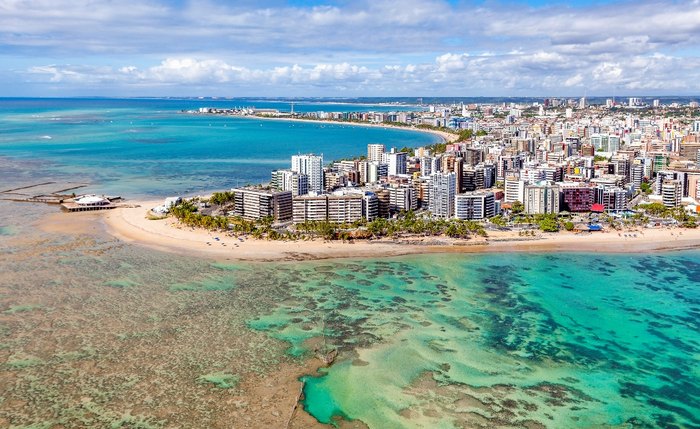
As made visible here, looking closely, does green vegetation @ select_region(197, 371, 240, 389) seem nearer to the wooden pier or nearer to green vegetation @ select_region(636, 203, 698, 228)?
the wooden pier

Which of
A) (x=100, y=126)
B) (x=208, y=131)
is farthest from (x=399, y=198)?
(x=100, y=126)

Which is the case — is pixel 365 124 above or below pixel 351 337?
above

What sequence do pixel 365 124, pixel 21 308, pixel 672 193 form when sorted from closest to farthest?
1. pixel 21 308
2. pixel 672 193
3. pixel 365 124

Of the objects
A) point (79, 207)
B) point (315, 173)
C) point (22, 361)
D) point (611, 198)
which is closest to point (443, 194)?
point (315, 173)

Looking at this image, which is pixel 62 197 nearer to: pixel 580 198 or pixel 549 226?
pixel 549 226

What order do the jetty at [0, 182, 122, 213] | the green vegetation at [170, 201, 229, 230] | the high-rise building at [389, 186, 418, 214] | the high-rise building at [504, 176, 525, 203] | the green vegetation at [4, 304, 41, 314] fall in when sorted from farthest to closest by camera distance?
the high-rise building at [504, 176, 525, 203]
the jetty at [0, 182, 122, 213]
the high-rise building at [389, 186, 418, 214]
the green vegetation at [170, 201, 229, 230]
the green vegetation at [4, 304, 41, 314]

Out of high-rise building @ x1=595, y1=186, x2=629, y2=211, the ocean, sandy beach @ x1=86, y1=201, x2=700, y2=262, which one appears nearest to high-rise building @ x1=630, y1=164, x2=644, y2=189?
high-rise building @ x1=595, y1=186, x2=629, y2=211
